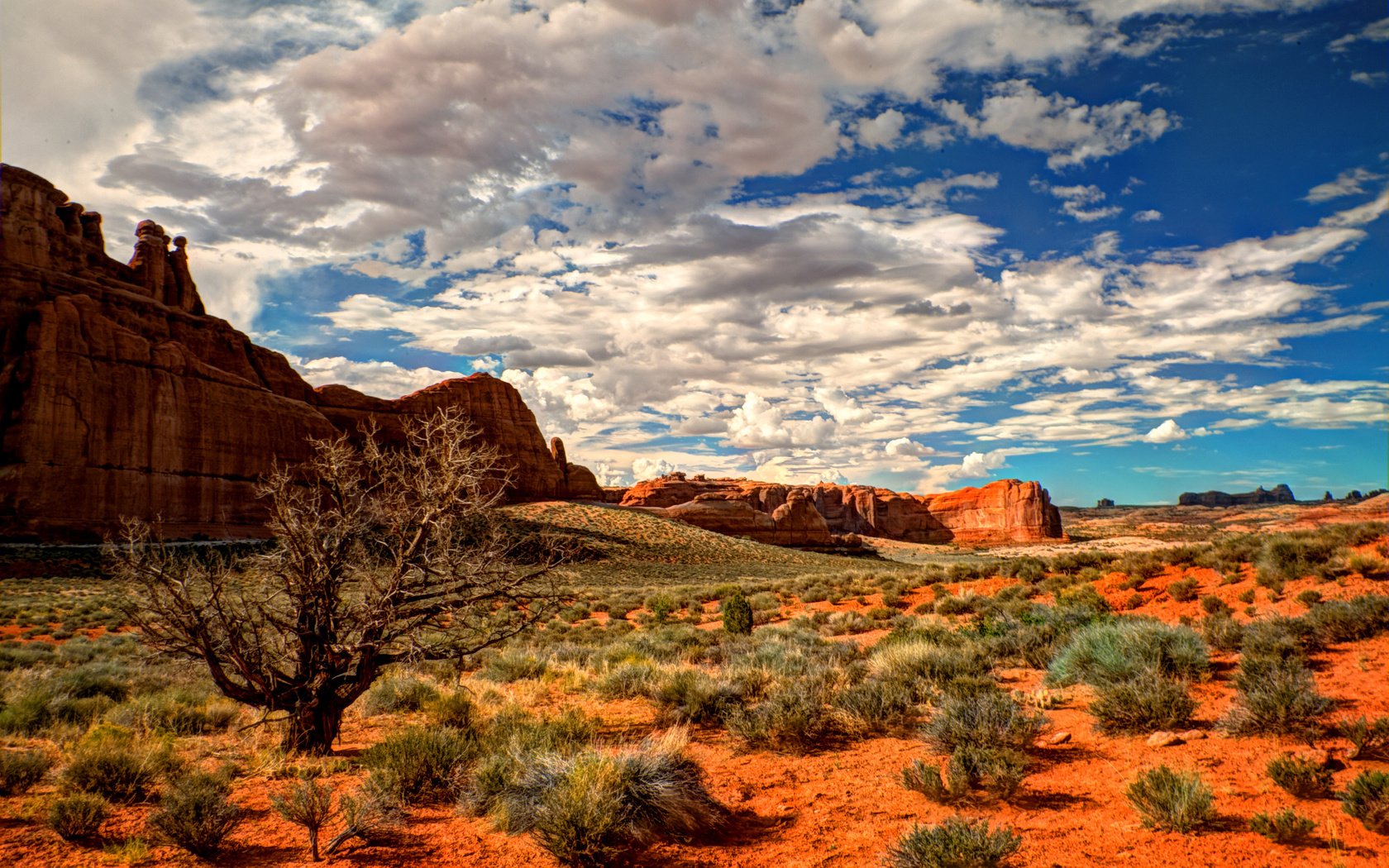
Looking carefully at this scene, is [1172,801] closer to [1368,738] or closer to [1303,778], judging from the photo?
[1303,778]

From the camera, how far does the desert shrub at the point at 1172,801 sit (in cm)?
518

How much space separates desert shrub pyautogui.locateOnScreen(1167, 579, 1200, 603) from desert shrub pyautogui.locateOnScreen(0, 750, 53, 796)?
1921 cm

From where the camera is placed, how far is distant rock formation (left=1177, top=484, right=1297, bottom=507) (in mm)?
171000

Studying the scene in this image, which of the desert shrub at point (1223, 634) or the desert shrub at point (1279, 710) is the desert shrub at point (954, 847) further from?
the desert shrub at point (1223, 634)

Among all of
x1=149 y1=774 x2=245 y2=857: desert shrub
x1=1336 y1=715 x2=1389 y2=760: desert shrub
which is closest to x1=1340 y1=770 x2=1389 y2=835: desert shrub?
x1=1336 y1=715 x2=1389 y2=760: desert shrub

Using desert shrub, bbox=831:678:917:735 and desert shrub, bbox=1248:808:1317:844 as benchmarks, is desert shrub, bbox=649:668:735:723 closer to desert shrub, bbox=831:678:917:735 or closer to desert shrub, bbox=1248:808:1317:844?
desert shrub, bbox=831:678:917:735

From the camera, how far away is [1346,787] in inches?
215

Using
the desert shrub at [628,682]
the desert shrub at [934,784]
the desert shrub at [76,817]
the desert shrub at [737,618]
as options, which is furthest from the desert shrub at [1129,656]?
the desert shrub at [76,817]

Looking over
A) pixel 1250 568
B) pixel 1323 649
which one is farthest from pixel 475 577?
pixel 1250 568

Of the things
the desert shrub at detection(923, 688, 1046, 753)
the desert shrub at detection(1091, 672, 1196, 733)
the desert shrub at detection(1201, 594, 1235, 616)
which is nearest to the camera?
the desert shrub at detection(923, 688, 1046, 753)

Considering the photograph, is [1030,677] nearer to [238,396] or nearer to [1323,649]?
[1323,649]

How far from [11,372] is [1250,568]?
2574 inches

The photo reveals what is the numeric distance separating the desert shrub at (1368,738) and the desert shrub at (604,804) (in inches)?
229

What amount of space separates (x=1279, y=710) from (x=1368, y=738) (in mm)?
634
